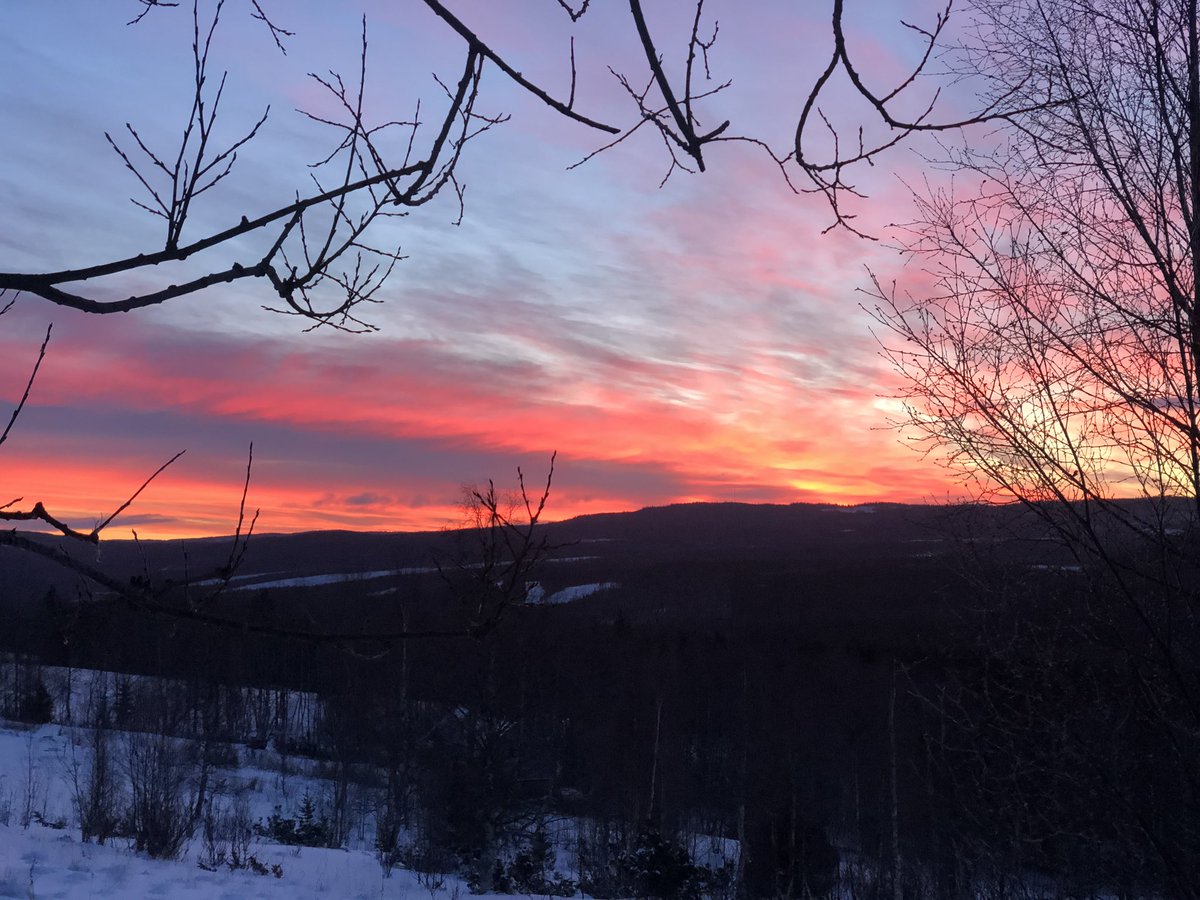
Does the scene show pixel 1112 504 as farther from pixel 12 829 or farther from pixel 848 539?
pixel 848 539

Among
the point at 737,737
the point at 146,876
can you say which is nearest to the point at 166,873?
the point at 146,876

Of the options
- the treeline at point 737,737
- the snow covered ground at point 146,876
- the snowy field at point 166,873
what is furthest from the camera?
the snowy field at point 166,873

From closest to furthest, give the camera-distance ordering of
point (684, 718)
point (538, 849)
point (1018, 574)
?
point (1018, 574)
point (538, 849)
point (684, 718)

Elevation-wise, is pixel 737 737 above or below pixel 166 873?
below

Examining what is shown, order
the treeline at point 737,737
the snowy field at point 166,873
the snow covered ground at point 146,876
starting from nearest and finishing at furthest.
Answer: the treeline at point 737,737 → the snow covered ground at point 146,876 → the snowy field at point 166,873

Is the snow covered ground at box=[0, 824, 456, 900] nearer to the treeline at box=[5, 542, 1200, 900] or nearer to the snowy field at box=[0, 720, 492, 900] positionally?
the snowy field at box=[0, 720, 492, 900]

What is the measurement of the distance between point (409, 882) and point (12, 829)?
23.4 feet

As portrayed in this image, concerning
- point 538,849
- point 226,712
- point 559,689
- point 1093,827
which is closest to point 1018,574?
point 1093,827

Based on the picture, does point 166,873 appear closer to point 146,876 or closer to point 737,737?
point 146,876

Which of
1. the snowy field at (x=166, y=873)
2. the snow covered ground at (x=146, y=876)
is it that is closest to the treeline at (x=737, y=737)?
the snowy field at (x=166, y=873)

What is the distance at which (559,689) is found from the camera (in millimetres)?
37094

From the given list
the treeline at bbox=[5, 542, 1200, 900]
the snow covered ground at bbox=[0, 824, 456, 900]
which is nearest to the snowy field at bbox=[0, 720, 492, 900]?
the snow covered ground at bbox=[0, 824, 456, 900]

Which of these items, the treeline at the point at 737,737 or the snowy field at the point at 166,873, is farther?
the snowy field at the point at 166,873

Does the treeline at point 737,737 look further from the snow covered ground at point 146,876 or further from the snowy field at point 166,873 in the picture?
the snow covered ground at point 146,876
